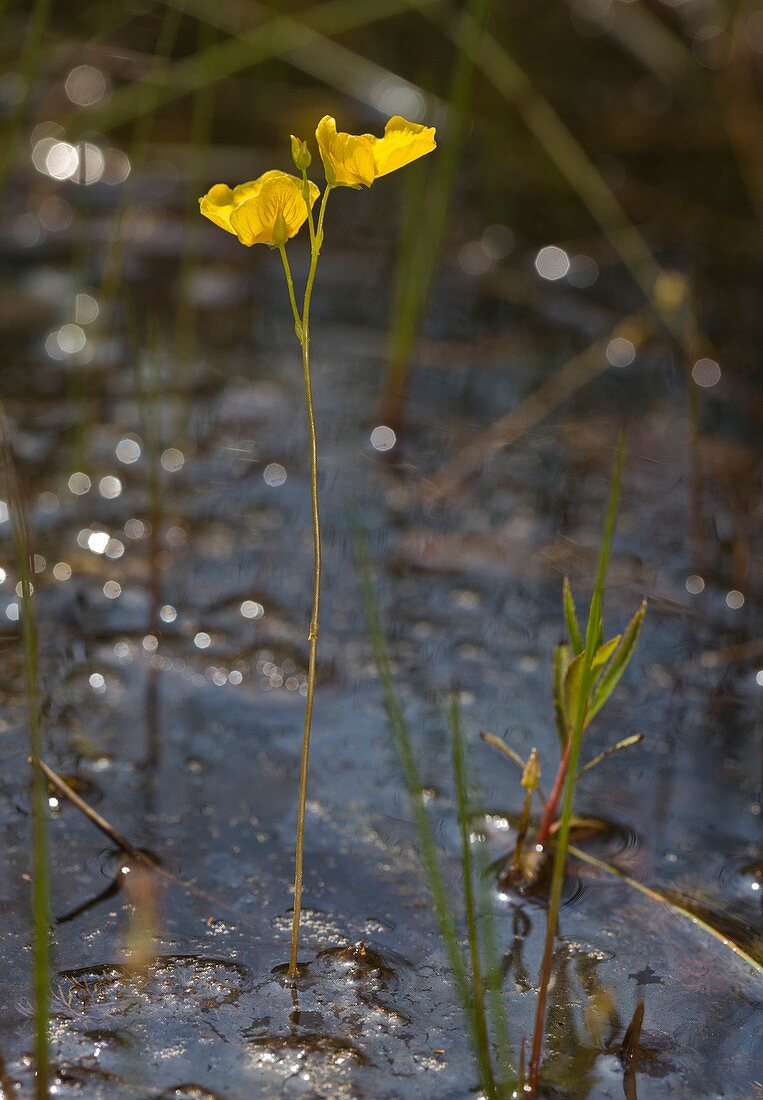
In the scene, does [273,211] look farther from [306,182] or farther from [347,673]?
[347,673]

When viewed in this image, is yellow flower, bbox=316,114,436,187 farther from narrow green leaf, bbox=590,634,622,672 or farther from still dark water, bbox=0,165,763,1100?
still dark water, bbox=0,165,763,1100

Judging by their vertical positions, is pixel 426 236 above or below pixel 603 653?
above

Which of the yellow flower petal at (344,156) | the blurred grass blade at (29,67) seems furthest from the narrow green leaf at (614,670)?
the blurred grass blade at (29,67)

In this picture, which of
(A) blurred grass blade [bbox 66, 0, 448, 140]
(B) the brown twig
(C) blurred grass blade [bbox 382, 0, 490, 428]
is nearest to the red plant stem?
(B) the brown twig

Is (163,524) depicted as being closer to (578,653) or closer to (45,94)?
(578,653)

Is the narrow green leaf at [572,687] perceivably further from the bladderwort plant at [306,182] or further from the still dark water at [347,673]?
the bladderwort plant at [306,182]

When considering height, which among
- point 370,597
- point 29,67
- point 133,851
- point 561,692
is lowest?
point 133,851

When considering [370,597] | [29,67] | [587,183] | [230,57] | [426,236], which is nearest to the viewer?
[370,597]

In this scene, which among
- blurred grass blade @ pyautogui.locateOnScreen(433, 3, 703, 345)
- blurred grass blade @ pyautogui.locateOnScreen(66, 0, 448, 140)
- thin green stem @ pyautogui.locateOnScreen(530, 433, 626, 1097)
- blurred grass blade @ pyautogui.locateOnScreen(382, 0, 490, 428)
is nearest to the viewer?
thin green stem @ pyautogui.locateOnScreen(530, 433, 626, 1097)

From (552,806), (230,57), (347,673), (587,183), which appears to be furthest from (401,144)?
(587,183)
